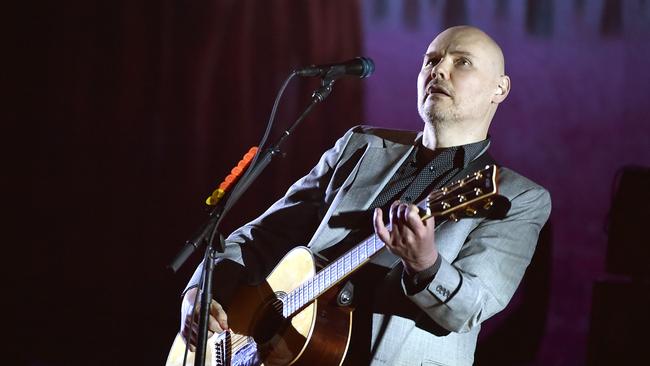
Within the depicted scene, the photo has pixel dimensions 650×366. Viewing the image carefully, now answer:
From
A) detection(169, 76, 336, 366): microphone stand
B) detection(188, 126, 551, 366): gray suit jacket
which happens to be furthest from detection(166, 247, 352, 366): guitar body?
detection(169, 76, 336, 366): microphone stand

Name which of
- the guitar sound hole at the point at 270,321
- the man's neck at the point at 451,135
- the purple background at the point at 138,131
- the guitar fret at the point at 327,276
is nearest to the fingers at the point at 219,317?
the guitar sound hole at the point at 270,321

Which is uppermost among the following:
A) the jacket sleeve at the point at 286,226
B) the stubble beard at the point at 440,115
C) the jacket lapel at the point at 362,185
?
the stubble beard at the point at 440,115

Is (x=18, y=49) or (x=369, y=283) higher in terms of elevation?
(x=18, y=49)

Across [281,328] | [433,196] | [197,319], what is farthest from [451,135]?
[197,319]

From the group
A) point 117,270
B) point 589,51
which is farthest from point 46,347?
point 589,51

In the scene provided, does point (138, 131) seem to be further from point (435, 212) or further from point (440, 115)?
point (435, 212)

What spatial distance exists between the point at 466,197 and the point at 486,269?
0.50 metres

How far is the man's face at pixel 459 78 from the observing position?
3.11m

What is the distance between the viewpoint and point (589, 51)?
13.4 ft

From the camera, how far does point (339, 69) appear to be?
2818mm

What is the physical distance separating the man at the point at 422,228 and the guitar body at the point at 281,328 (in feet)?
0.32

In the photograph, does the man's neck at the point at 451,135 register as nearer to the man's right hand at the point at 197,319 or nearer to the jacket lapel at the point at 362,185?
the jacket lapel at the point at 362,185

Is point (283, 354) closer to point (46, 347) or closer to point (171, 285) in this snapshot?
point (171, 285)

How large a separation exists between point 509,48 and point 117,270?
306cm
